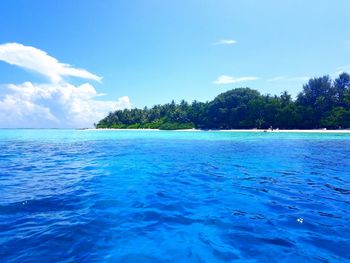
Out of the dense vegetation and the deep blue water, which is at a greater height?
the dense vegetation

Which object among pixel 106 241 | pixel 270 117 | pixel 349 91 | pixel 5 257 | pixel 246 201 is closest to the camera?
pixel 5 257

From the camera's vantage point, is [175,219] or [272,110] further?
[272,110]

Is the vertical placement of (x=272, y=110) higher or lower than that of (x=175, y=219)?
higher

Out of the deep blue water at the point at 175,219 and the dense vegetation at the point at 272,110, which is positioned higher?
the dense vegetation at the point at 272,110

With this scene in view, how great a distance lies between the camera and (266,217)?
5453mm

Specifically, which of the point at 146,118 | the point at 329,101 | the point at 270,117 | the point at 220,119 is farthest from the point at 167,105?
the point at 329,101

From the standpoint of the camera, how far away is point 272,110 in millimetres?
63469

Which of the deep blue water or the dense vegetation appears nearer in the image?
the deep blue water

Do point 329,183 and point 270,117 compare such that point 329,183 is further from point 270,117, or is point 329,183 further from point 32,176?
point 270,117

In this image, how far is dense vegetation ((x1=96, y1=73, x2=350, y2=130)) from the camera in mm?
58781

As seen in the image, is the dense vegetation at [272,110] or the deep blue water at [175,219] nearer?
the deep blue water at [175,219]

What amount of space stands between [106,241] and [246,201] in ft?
12.4

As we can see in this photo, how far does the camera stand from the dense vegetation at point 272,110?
193ft

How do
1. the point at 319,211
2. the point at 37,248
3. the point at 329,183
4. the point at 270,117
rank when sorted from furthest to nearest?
1. the point at 270,117
2. the point at 329,183
3. the point at 319,211
4. the point at 37,248
